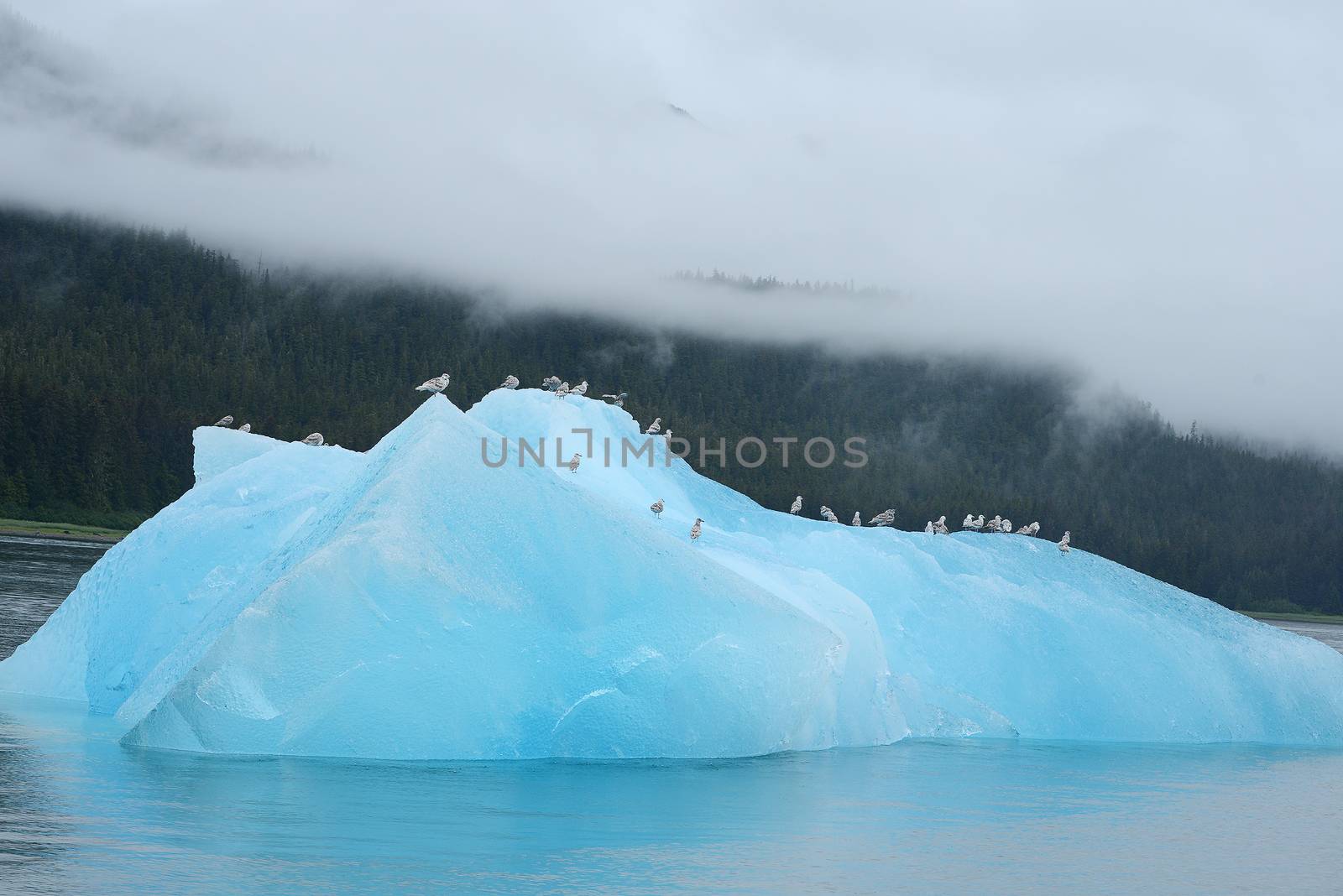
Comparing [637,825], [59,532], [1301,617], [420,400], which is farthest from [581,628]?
[420,400]

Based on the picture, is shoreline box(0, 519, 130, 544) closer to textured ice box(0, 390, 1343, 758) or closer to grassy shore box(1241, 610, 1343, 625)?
textured ice box(0, 390, 1343, 758)

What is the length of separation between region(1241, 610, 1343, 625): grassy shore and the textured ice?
10182 cm

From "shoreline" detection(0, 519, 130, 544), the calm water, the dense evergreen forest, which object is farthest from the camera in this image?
the dense evergreen forest

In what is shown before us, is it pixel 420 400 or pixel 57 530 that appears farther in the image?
pixel 420 400

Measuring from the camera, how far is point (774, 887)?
1223cm

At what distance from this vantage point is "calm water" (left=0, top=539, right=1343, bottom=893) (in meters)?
11.9

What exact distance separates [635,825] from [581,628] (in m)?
3.51

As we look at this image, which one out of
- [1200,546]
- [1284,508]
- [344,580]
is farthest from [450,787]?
[1284,508]

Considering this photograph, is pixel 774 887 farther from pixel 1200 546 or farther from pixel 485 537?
pixel 1200 546

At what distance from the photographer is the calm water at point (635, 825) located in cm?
1193

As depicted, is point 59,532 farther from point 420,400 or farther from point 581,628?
point 581,628

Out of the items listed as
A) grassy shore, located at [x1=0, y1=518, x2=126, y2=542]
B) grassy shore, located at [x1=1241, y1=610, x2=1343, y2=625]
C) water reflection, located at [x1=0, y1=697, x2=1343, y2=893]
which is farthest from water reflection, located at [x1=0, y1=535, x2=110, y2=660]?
grassy shore, located at [x1=1241, y1=610, x2=1343, y2=625]

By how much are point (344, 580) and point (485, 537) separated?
74.7 inches

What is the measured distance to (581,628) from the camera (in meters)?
17.2
